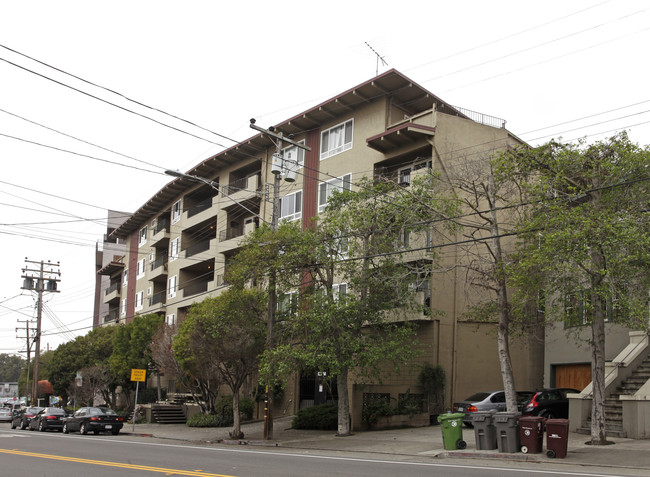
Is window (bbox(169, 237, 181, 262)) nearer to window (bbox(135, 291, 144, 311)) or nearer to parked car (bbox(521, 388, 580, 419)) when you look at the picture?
window (bbox(135, 291, 144, 311))

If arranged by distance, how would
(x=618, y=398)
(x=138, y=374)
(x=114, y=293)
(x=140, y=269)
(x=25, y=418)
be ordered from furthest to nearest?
(x=114, y=293)
(x=140, y=269)
(x=25, y=418)
(x=138, y=374)
(x=618, y=398)

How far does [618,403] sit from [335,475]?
12677 mm

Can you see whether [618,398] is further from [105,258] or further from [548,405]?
[105,258]

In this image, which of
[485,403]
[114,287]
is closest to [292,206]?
[485,403]

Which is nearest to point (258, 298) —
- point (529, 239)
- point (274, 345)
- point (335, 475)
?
point (274, 345)

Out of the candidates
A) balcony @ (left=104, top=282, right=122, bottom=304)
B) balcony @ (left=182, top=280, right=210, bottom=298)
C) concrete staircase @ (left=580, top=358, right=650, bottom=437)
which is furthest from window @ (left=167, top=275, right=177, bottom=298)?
concrete staircase @ (left=580, top=358, right=650, bottom=437)

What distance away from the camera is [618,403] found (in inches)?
826

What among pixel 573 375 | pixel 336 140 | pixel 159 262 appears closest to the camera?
pixel 573 375

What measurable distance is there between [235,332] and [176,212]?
28643 millimetres

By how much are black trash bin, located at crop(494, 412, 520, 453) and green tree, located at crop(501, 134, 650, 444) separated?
8.21ft

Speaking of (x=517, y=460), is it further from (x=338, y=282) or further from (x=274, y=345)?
(x=338, y=282)

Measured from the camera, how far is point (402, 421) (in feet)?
86.0

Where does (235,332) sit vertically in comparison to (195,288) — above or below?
below

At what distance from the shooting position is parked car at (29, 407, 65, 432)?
3378 cm
